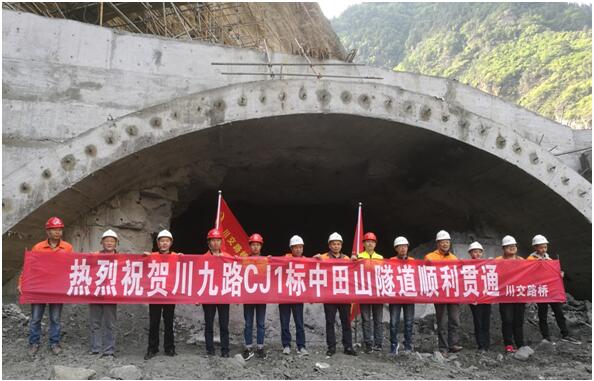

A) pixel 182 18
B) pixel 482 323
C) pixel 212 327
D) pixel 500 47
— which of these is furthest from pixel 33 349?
pixel 500 47

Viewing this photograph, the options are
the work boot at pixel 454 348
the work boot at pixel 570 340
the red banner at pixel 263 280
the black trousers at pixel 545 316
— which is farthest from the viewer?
the work boot at pixel 570 340

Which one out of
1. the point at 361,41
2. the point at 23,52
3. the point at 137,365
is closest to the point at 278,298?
the point at 137,365

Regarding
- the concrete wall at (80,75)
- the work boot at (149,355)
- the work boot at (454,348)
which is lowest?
the work boot at (454,348)

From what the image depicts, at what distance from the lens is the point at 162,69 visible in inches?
352

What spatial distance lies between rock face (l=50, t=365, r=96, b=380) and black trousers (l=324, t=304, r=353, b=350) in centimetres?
254

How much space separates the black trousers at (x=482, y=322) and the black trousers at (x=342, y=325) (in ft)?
5.47

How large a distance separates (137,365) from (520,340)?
4.58 meters

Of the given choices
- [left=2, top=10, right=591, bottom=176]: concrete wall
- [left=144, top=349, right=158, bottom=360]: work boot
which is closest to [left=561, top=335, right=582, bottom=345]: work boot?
[left=2, top=10, right=591, bottom=176]: concrete wall

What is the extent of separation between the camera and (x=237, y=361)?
595cm

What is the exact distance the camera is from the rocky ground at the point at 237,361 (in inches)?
220

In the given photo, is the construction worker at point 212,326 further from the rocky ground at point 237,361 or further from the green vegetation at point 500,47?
the green vegetation at point 500,47

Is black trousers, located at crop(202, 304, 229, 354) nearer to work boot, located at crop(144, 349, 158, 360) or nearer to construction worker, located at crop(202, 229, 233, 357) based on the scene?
construction worker, located at crop(202, 229, 233, 357)

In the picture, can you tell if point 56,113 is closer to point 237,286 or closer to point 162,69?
point 162,69

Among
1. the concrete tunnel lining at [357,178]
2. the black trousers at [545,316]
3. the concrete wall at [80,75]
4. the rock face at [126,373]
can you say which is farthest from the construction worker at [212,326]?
the black trousers at [545,316]
